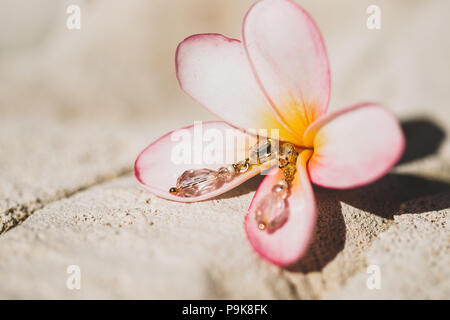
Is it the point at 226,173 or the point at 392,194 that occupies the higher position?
the point at 226,173

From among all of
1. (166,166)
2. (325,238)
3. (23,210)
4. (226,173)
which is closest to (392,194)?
(325,238)

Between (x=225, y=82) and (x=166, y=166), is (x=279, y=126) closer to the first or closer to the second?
(x=225, y=82)

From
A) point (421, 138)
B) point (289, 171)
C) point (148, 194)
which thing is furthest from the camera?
point (421, 138)

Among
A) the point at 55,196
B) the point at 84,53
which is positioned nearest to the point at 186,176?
the point at 55,196

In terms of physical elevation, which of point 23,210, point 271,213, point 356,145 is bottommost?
point 23,210

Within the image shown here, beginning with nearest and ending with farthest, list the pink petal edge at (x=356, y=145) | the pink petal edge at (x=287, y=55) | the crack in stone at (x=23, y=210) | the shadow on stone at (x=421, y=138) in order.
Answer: the pink petal edge at (x=356, y=145) < the pink petal edge at (x=287, y=55) < the crack in stone at (x=23, y=210) < the shadow on stone at (x=421, y=138)

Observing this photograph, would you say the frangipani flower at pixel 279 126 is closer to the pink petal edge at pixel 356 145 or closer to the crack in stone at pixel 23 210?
the pink petal edge at pixel 356 145

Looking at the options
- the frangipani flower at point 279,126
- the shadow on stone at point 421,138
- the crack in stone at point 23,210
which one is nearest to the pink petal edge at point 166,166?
the frangipani flower at point 279,126

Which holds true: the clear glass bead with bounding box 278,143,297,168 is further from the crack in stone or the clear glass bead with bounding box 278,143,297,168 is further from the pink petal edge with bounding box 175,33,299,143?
the crack in stone
